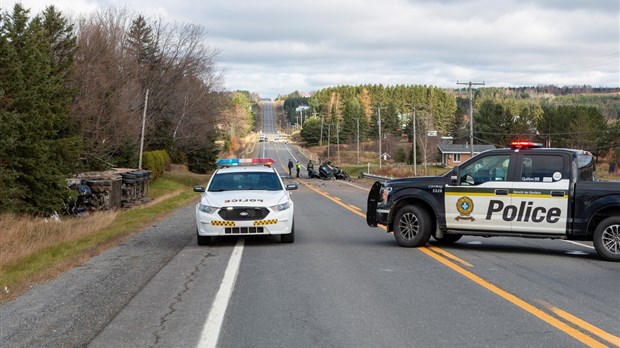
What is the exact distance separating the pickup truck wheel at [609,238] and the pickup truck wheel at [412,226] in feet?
9.81

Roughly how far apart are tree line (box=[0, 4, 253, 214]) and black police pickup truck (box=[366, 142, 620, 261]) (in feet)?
50.8

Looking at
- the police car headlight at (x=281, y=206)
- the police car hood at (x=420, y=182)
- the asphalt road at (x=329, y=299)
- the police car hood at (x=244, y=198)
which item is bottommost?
the asphalt road at (x=329, y=299)

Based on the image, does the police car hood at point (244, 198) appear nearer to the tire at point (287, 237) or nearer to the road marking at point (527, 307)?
the tire at point (287, 237)

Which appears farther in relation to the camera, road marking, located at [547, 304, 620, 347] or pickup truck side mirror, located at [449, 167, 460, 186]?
pickup truck side mirror, located at [449, 167, 460, 186]

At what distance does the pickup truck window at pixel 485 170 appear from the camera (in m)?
12.7

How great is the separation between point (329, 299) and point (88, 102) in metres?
34.3

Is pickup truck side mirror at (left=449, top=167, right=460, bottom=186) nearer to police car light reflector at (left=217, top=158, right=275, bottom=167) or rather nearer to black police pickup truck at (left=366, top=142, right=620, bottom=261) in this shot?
black police pickup truck at (left=366, top=142, right=620, bottom=261)

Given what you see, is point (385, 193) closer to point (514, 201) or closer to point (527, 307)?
point (514, 201)

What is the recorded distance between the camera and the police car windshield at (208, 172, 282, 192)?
14969mm

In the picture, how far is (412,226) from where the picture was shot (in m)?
13.5

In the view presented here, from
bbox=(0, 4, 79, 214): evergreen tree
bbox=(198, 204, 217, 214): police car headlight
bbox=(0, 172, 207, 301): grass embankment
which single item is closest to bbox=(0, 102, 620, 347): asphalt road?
bbox=(0, 172, 207, 301): grass embankment

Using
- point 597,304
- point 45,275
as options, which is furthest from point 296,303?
point 45,275

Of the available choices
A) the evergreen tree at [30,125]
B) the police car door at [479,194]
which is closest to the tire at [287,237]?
the police car door at [479,194]

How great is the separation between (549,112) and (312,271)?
358ft
